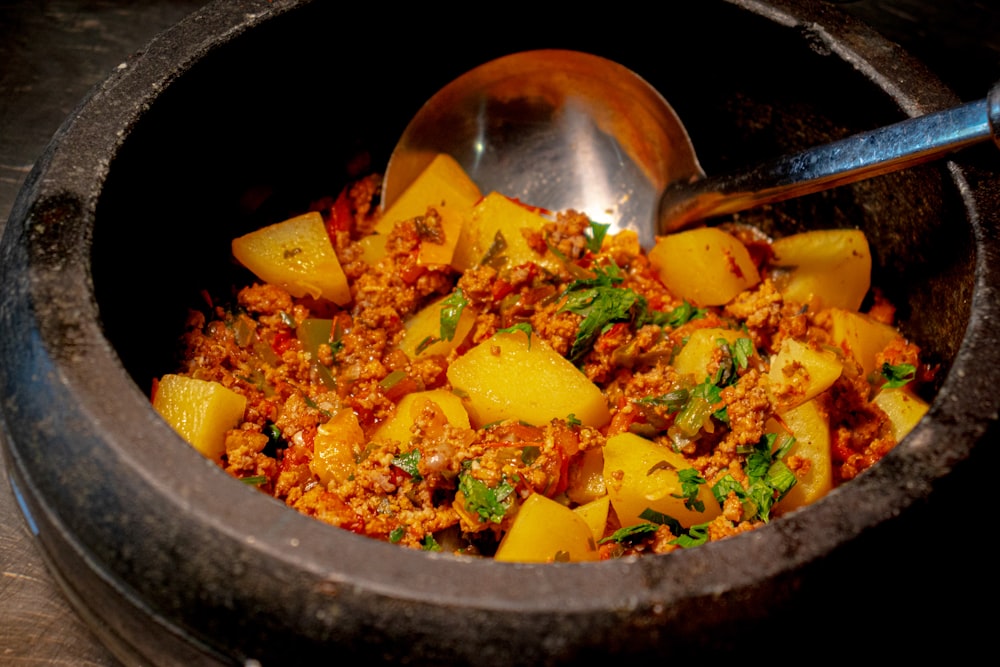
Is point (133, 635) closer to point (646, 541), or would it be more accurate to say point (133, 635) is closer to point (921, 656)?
point (646, 541)

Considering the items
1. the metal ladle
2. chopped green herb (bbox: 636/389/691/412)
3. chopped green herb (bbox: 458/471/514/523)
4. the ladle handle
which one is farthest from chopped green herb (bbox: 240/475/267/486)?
the ladle handle

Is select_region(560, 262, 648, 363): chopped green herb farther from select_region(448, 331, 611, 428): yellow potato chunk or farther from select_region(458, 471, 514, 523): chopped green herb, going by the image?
select_region(458, 471, 514, 523): chopped green herb

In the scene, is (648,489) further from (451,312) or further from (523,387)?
(451,312)

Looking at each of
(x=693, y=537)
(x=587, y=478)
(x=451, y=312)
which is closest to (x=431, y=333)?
(x=451, y=312)

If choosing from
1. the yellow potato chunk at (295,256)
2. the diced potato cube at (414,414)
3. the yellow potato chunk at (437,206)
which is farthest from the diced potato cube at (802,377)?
the yellow potato chunk at (295,256)

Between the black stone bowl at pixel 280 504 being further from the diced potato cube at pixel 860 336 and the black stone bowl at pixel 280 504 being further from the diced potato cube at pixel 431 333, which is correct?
the diced potato cube at pixel 431 333

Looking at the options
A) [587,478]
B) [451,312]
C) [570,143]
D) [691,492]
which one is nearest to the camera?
[691,492]
